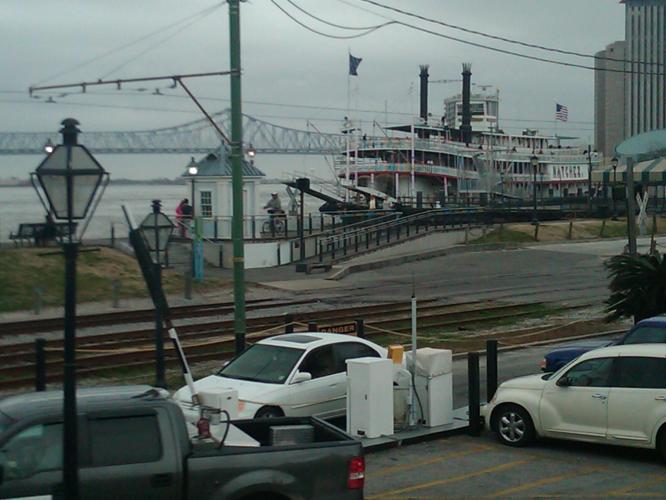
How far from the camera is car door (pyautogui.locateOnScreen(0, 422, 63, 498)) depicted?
712cm

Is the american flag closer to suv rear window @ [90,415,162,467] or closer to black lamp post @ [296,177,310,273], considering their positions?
black lamp post @ [296,177,310,273]

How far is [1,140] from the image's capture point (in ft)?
194

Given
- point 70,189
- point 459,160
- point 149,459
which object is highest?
point 459,160

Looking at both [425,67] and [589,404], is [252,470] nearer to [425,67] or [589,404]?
[589,404]

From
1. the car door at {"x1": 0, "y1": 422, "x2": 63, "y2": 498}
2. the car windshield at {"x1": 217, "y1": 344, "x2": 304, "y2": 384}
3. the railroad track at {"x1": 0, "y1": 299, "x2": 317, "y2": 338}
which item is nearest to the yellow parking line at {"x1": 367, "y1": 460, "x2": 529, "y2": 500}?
the car windshield at {"x1": 217, "y1": 344, "x2": 304, "y2": 384}

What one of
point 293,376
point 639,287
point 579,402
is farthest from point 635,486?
point 639,287

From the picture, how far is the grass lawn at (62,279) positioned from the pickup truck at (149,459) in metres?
24.8

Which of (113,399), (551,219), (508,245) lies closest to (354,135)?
(551,219)

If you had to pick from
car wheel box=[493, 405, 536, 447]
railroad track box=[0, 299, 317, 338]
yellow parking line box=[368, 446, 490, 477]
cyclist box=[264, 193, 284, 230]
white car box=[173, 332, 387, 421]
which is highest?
cyclist box=[264, 193, 284, 230]

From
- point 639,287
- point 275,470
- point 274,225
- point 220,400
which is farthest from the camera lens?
point 274,225

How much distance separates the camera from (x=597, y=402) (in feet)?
39.5

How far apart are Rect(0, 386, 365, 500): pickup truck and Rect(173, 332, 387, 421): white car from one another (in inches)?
190

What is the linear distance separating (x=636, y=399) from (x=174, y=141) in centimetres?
11360

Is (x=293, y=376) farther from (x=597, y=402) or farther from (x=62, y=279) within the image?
(x=62, y=279)
